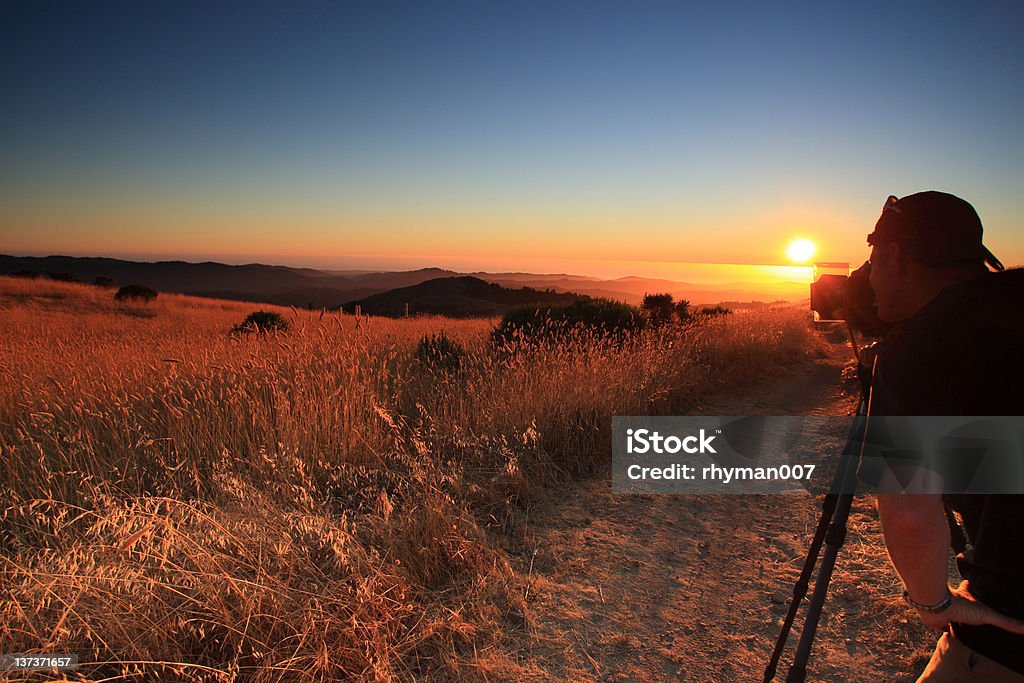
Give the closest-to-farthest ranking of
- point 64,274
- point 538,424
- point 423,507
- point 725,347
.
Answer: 1. point 423,507
2. point 538,424
3. point 725,347
4. point 64,274

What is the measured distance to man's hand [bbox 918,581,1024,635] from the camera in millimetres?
1163

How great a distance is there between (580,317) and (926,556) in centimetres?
982

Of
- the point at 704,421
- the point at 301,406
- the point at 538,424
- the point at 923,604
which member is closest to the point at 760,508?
the point at 538,424

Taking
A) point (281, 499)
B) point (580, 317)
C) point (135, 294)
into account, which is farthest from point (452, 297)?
point (281, 499)

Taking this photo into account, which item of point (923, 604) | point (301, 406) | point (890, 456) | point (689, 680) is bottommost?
point (689, 680)

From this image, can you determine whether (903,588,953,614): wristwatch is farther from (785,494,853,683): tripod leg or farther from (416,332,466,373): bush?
(416,332,466,373): bush

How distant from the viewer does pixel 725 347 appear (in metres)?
10.4

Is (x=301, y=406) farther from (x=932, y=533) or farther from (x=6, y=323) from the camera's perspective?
(x=6, y=323)

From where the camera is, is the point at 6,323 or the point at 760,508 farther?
the point at 6,323

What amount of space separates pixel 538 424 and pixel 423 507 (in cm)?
172

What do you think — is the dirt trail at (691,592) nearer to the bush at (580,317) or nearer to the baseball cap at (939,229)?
the baseball cap at (939,229)

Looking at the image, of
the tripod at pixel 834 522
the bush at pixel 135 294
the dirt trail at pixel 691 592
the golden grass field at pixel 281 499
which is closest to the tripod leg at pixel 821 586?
the tripod at pixel 834 522

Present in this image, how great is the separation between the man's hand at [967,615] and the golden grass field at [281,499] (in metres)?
2.00

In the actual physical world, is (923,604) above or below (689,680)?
above
